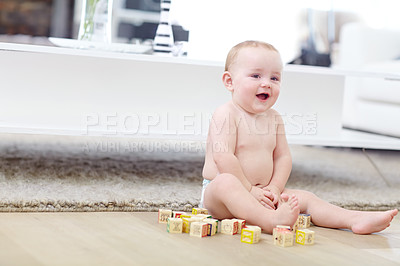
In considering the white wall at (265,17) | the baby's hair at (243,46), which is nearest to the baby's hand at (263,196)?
the baby's hair at (243,46)

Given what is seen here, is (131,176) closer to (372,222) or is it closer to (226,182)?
(226,182)

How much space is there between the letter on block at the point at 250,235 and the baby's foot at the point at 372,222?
29 cm

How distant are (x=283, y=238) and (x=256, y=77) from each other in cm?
44

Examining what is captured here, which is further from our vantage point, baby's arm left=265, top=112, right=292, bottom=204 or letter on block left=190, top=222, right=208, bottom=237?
baby's arm left=265, top=112, right=292, bottom=204

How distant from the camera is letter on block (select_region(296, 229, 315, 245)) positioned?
1.20m

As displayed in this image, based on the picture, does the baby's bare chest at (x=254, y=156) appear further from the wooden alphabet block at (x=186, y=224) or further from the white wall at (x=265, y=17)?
the white wall at (x=265, y=17)

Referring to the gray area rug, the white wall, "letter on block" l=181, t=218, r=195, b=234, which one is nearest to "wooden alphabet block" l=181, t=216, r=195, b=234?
A: "letter on block" l=181, t=218, r=195, b=234

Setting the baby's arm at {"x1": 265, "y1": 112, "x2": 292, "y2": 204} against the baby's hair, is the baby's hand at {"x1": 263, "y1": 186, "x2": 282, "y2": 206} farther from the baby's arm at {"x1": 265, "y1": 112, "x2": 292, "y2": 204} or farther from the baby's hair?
the baby's hair

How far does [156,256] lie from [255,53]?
0.61 m

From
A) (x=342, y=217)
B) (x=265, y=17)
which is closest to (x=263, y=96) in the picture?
(x=342, y=217)

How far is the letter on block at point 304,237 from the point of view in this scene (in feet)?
3.93

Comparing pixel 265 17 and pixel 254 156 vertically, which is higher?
pixel 265 17

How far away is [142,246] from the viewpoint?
1.10m

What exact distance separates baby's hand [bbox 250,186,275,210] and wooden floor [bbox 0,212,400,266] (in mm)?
106
